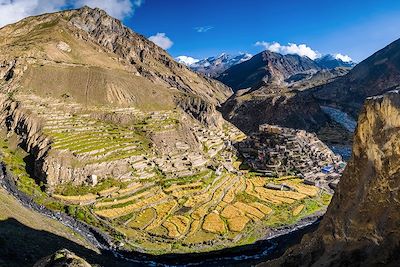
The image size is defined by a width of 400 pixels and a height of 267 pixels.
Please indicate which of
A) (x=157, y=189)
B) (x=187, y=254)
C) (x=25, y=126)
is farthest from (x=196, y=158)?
(x=187, y=254)

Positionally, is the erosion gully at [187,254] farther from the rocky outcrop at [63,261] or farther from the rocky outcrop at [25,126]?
the rocky outcrop at [63,261]

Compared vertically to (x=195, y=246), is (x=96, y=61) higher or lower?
higher

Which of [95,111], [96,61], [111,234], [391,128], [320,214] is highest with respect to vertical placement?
[96,61]

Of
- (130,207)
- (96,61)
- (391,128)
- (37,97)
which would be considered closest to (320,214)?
(130,207)

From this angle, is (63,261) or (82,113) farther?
(82,113)

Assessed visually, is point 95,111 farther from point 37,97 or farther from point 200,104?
point 200,104

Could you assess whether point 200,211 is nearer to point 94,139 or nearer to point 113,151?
point 113,151
